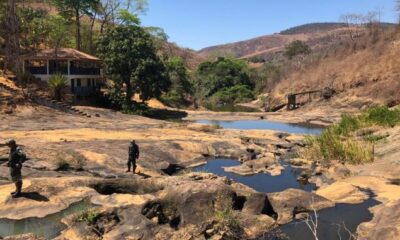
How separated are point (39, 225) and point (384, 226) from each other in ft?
34.6

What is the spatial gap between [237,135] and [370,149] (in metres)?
13.0

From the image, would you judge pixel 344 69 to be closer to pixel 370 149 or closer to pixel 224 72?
pixel 224 72

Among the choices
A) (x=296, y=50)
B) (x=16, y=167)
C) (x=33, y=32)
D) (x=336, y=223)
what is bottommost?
(x=336, y=223)

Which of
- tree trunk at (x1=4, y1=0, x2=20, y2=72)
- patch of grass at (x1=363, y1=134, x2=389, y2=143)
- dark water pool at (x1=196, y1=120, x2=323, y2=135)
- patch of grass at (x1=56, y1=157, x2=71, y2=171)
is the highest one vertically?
tree trunk at (x1=4, y1=0, x2=20, y2=72)

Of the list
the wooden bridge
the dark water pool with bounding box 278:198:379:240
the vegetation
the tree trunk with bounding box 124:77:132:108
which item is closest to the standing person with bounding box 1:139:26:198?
the dark water pool with bounding box 278:198:379:240

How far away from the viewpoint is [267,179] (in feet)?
75.6

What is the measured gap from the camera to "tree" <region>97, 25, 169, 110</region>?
5209 centimetres

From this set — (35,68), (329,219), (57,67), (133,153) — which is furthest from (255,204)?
(35,68)

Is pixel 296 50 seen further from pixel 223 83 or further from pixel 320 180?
pixel 320 180

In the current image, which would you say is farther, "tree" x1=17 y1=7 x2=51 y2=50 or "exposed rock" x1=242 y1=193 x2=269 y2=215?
"tree" x1=17 y1=7 x2=51 y2=50

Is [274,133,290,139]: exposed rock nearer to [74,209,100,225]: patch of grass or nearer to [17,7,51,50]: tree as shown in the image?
[74,209,100,225]: patch of grass

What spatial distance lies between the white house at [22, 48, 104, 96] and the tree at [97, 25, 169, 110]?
2.79 metres

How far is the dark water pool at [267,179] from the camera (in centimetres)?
2129

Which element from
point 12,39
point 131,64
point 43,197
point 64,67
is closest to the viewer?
point 43,197
